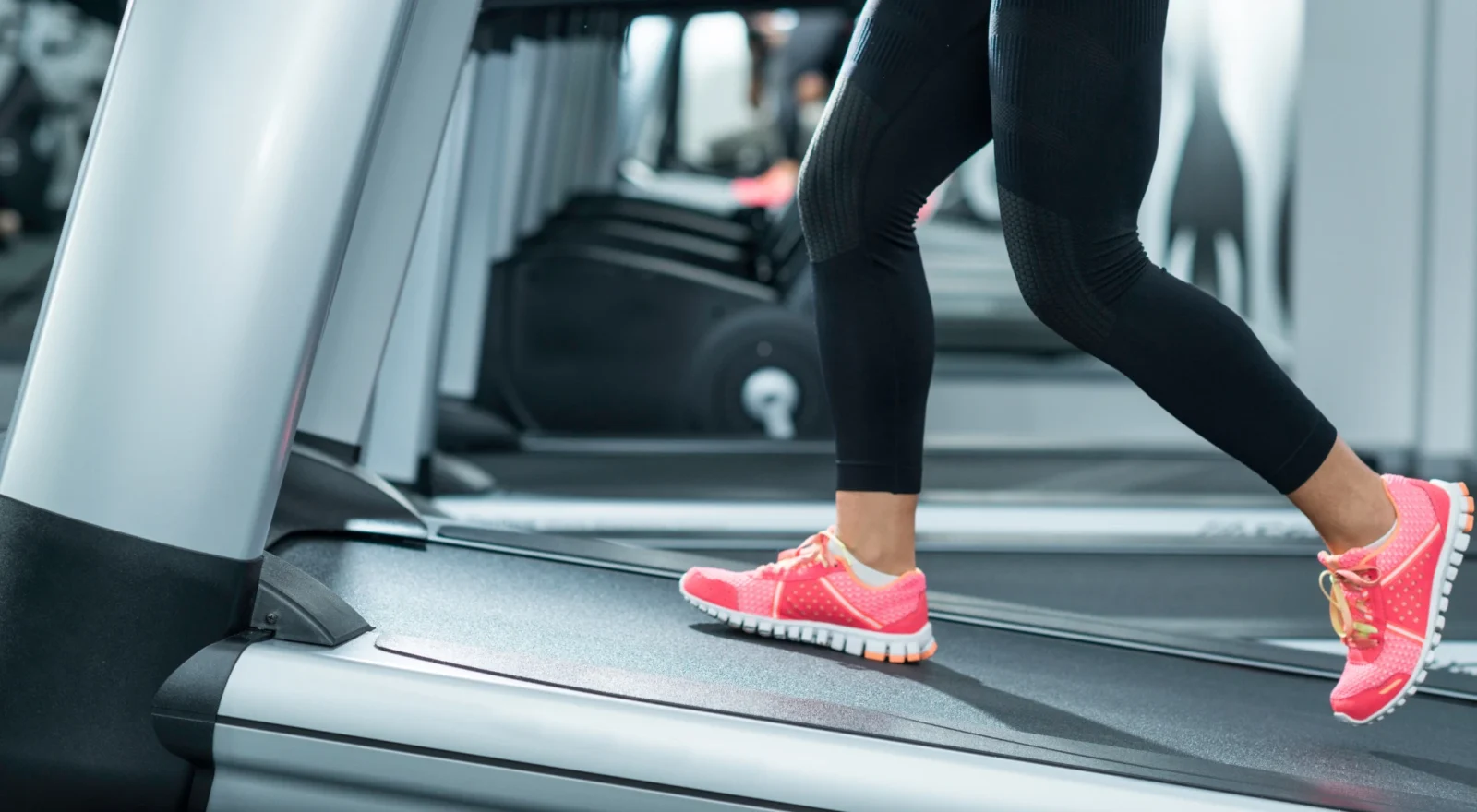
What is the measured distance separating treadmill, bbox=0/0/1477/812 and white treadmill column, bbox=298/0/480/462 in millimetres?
526

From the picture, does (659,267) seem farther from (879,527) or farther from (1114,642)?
(879,527)

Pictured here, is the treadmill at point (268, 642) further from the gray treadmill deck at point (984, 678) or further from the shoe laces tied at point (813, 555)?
the shoe laces tied at point (813, 555)

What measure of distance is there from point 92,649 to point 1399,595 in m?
0.94

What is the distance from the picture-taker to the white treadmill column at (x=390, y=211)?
1464 millimetres

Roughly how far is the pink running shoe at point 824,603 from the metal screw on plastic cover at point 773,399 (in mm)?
2003

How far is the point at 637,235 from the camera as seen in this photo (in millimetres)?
3422

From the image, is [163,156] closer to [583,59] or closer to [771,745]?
[771,745]

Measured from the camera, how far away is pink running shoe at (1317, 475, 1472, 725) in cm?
88

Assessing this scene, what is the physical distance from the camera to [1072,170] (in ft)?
2.88

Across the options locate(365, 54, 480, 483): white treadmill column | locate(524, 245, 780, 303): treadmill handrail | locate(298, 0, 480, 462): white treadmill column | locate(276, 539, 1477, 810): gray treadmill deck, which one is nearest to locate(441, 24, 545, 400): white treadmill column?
locate(524, 245, 780, 303): treadmill handrail

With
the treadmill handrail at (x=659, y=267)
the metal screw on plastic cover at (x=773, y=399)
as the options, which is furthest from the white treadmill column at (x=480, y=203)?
the metal screw on plastic cover at (x=773, y=399)

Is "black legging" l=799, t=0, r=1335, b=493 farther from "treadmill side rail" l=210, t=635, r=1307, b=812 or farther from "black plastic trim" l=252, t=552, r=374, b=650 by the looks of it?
"black plastic trim" l=252, t=552, r=374, b=650

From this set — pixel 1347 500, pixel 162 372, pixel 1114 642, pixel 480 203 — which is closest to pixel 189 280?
pixel 162 372

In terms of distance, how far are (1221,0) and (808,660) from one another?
3394 millimetres
